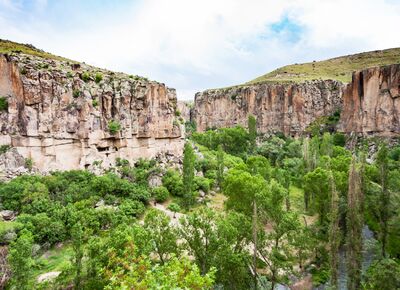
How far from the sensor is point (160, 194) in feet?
149

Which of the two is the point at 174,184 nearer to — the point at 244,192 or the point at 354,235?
the point at 244,192

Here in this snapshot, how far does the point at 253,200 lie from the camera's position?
104 ft

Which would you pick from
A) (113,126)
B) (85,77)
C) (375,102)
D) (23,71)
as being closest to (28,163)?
(23,71)

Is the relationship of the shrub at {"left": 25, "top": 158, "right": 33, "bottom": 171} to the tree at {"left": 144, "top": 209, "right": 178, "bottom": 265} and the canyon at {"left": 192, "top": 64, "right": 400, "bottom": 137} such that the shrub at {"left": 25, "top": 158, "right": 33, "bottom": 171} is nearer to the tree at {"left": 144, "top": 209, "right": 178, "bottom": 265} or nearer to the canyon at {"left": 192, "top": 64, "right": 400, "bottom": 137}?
the tree at {"left": 144, "top": 209, "right": 178, "bottom": 265}

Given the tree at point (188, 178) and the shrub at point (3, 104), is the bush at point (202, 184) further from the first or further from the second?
the shrub at point (3, 104)

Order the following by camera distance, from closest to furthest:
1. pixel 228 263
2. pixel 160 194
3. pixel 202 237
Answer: pixel 228 263 → pixel 202 237 → pixel 160 194

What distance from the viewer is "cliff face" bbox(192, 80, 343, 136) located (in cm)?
10075

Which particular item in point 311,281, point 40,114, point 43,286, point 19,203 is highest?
point 40,114

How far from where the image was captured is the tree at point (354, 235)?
2316cm

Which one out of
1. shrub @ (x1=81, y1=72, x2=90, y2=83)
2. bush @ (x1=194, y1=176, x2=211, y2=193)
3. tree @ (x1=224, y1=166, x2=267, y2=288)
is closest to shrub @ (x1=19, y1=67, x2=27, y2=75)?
shrub @ (x1=81, y1=72, x2=90, y2=83)

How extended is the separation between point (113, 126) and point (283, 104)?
6744 cm

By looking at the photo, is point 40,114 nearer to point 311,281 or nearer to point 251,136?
point 311,281

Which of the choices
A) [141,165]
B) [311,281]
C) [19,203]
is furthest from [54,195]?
[311,281]

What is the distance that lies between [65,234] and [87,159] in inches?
686
